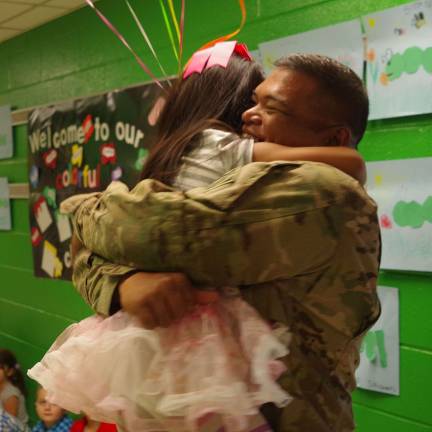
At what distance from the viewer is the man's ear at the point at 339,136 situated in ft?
2.77

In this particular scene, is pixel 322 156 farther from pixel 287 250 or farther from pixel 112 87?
pixel 112 87

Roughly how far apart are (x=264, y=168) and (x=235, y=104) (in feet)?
0.89

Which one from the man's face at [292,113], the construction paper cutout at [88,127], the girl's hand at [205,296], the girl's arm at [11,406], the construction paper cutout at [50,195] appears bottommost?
the girl's arm at [11,406]

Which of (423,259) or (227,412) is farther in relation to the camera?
(423,259)

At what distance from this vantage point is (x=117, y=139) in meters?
2.64

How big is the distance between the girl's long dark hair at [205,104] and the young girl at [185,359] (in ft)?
0.13

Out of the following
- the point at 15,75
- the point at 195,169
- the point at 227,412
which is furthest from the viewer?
the point at 15,75

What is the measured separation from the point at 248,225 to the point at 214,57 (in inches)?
16.3

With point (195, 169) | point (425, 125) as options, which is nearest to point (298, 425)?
point (195, 169)

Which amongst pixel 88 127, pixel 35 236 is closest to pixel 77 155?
pixel 88 127

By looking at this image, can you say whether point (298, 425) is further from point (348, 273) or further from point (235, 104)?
point (235, 104)

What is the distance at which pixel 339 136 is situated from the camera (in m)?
0.85

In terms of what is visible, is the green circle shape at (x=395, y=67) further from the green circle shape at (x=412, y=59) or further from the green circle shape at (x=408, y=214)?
the green circle shape at (x=408, y=214)

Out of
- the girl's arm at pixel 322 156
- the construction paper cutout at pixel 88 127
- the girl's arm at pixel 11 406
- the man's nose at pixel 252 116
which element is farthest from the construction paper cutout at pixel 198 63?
the girl's arm at pixel 11 406
